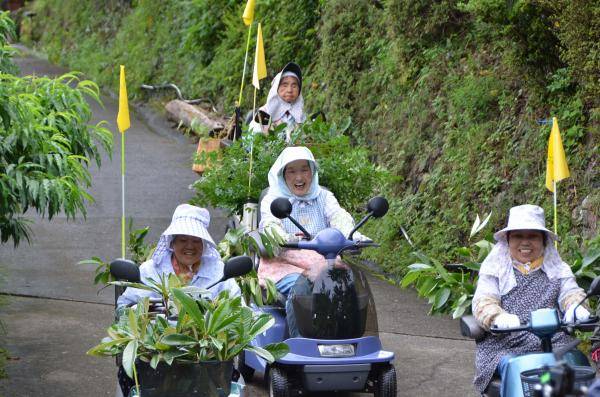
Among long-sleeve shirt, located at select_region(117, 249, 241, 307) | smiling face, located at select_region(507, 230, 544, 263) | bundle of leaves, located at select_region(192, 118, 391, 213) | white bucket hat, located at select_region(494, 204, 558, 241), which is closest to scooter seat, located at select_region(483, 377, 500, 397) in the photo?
smiling face, located at select_region(507, 230, 544, 263)

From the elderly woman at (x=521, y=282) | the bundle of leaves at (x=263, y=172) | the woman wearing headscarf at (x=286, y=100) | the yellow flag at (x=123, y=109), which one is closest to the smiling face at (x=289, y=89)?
the woman wearing headscarf at (x=286, y=100)

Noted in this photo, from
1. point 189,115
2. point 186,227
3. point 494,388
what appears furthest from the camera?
point 189,115

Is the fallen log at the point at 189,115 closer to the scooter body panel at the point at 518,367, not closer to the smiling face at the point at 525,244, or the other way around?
the smiling face at the point at 525,244

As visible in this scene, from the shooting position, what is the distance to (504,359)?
19.5 ft

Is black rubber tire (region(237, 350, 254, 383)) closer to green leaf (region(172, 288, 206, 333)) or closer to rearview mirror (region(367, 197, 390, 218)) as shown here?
rearview mirror (region(367, 197, 390, 218))

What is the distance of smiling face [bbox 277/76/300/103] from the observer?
444 inches

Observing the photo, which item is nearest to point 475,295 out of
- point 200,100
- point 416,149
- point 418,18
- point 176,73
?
point 416,149

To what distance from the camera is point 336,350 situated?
23.9 ft

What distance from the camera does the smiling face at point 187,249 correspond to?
6.53m

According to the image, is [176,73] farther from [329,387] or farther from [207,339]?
[207,339]

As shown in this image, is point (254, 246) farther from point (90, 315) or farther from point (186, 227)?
point (90, 315)

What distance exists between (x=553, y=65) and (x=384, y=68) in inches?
151

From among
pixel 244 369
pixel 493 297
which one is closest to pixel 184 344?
pixel 493 297

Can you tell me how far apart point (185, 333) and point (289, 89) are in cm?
596
